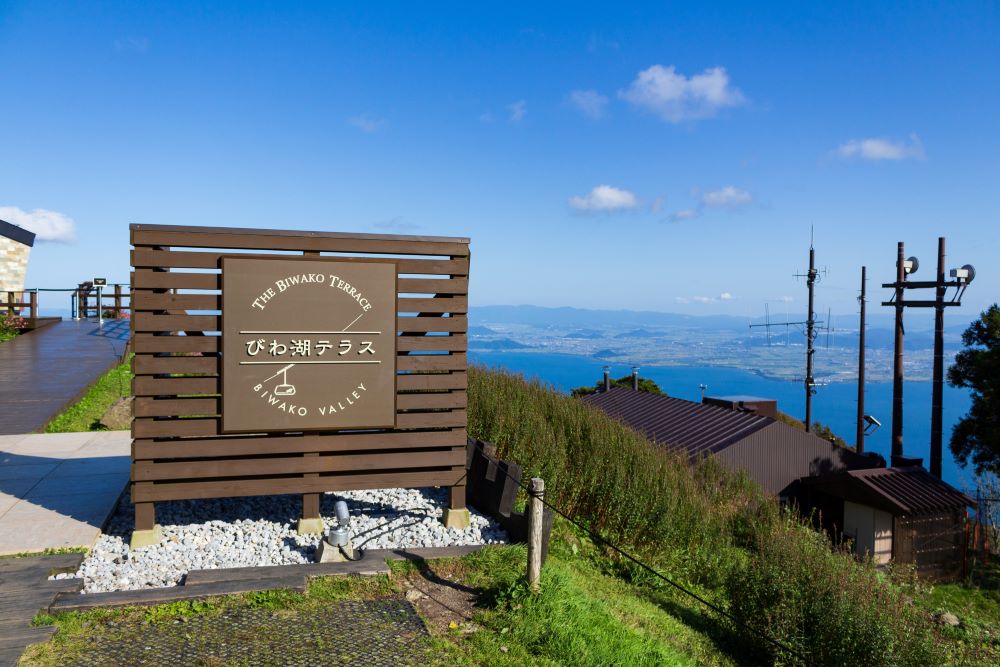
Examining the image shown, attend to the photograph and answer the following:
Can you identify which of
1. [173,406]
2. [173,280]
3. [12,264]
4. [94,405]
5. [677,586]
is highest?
[12,264]

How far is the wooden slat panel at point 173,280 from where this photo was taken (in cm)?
581

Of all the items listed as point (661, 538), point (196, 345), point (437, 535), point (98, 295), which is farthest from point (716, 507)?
point (98, 295)

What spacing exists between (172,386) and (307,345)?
1.16m

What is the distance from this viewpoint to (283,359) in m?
6.04

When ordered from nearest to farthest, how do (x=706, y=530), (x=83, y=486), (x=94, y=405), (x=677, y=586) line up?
(x=677, y=586), (x=83, y=486), (x=706, y=530), (x=94, y=405)

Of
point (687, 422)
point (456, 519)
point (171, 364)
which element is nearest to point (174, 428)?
point (171, 364)

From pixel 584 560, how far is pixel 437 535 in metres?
1.50

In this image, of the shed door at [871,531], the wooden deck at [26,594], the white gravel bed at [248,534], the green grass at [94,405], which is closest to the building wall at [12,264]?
the green grass at [94,405]

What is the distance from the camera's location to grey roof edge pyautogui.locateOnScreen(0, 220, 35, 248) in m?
24.9

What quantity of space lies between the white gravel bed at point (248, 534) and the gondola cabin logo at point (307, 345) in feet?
3.15

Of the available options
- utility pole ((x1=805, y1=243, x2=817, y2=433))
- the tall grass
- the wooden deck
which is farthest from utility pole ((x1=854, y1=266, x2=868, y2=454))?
the wooden deck

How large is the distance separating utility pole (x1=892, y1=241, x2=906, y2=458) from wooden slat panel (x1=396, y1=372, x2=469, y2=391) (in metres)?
19.1

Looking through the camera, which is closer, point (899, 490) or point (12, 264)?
point (899, 490)

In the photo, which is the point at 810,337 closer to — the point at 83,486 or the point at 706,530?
the point at 706,530
